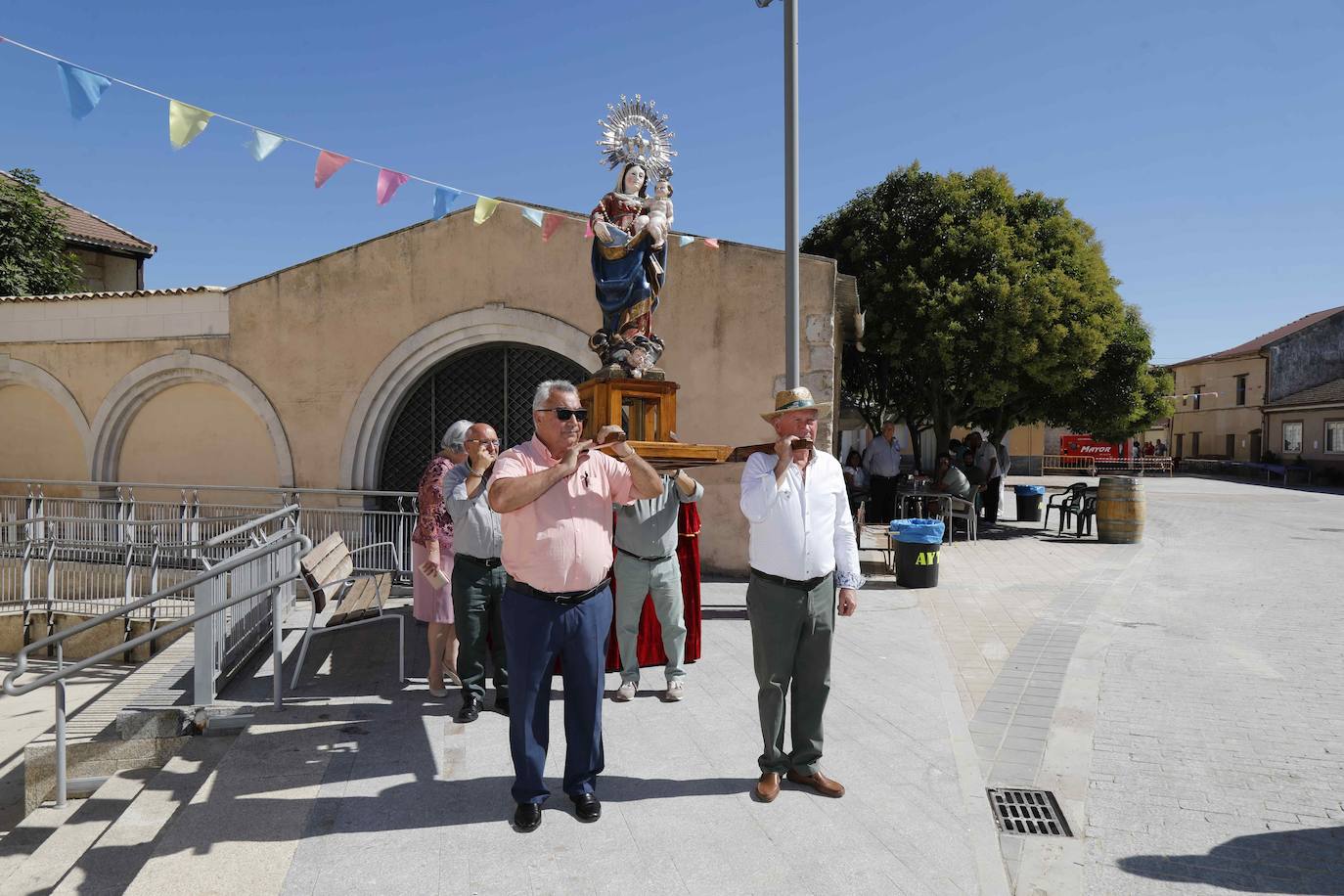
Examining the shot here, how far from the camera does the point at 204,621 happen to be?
5027 millimetres

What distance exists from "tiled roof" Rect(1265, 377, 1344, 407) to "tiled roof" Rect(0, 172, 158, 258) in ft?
142

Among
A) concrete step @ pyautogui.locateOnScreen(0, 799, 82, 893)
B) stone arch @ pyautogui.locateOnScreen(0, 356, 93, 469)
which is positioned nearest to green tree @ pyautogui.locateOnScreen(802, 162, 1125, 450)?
stone arch @ pyautogui.locateOnScreen(0, 356, 93, 469)

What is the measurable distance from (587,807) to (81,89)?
531 cm

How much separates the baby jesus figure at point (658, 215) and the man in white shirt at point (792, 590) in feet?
5.37

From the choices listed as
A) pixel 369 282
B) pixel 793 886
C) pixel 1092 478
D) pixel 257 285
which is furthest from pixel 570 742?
pixel 1092 478

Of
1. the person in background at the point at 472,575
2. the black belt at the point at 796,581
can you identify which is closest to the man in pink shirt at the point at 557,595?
the black belt at the point at 796,581

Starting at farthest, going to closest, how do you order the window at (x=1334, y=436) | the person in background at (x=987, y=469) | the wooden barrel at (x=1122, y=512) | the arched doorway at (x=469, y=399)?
1. the window at (x=1334, y=436)
2. the person in background at (x=987, y=469)
3. the wooden barrel at (x=1122, y=512)
4. the arched doorway at (x=469, y=399)

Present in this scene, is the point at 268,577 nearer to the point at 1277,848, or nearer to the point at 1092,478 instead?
the point at 1277,848

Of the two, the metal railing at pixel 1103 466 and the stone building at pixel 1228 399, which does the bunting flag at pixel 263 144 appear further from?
the stone building at pixel 1228 399

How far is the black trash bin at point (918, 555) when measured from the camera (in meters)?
9.54

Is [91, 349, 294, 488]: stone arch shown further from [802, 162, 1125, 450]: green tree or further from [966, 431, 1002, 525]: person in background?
[966, 431, 1002, 525]: person in background

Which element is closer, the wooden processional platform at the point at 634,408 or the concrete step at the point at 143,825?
the concrete step at the point at 143,825

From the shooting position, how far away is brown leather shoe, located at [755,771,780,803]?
3822 mm

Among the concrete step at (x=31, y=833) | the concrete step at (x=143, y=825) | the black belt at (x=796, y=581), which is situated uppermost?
the black belt at (x=796, y=581)
